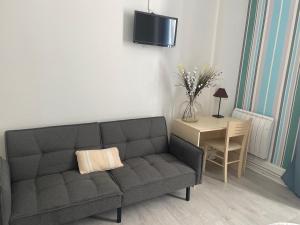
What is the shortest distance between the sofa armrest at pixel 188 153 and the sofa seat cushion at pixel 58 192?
0.84 meters

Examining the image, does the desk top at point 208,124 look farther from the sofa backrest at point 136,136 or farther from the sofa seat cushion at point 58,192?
the sofa seat cushion at point 58,192

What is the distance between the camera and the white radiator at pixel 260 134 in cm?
307

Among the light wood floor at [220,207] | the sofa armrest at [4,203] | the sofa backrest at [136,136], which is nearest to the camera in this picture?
the sofa armrest at [4,203]

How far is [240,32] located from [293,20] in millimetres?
658

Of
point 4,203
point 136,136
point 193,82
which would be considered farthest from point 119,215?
point 193,82

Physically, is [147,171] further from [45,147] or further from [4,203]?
[4,203]

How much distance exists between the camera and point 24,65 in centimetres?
221

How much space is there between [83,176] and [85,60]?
1.14m

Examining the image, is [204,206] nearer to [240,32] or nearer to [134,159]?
[134,159]

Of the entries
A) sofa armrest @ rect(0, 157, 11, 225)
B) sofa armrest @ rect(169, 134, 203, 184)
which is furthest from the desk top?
sofa armrest @ rect(0, 157, 11, 225)

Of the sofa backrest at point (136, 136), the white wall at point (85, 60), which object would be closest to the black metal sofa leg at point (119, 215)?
the sofa backrest at point (136, 136)

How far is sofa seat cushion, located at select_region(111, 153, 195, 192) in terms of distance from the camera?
2.19 meters

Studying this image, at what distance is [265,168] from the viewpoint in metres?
3.21

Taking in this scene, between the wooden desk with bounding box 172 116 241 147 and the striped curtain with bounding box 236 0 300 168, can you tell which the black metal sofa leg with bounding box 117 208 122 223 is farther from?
the striped curtain with bounding box 236 0 300 168
